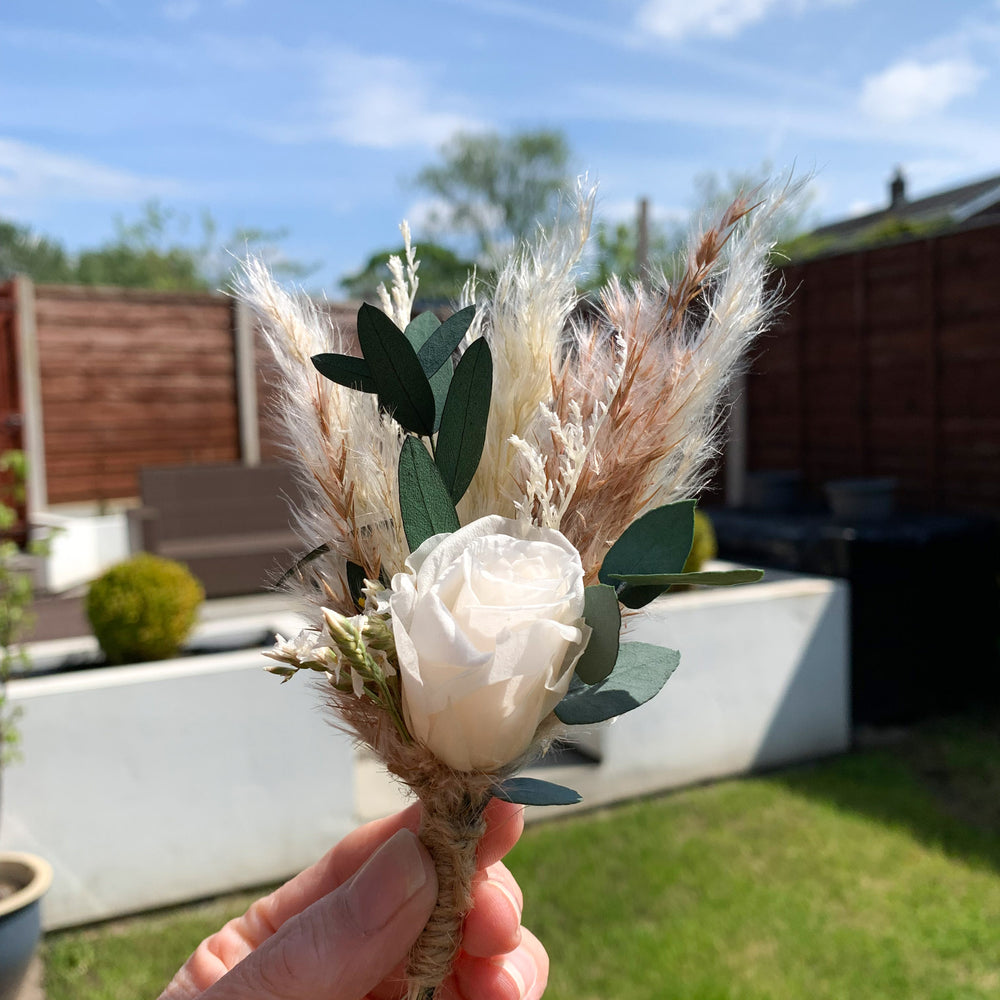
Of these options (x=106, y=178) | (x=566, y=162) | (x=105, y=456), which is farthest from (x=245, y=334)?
(x=106, y=178)

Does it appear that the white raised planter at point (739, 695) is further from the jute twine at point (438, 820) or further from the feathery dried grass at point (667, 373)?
the feathery dried grass at point (667, 373)

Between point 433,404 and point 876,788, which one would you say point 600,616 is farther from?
point 876,788

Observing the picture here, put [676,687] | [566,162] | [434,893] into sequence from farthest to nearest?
[566,162], [676,687], [434,893]

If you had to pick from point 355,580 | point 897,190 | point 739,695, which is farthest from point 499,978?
point 897,190

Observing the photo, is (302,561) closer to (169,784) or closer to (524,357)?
(524,357)

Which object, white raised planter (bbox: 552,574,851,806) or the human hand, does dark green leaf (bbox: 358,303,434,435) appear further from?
white raised planter (bbox: 552,574,851,806)
